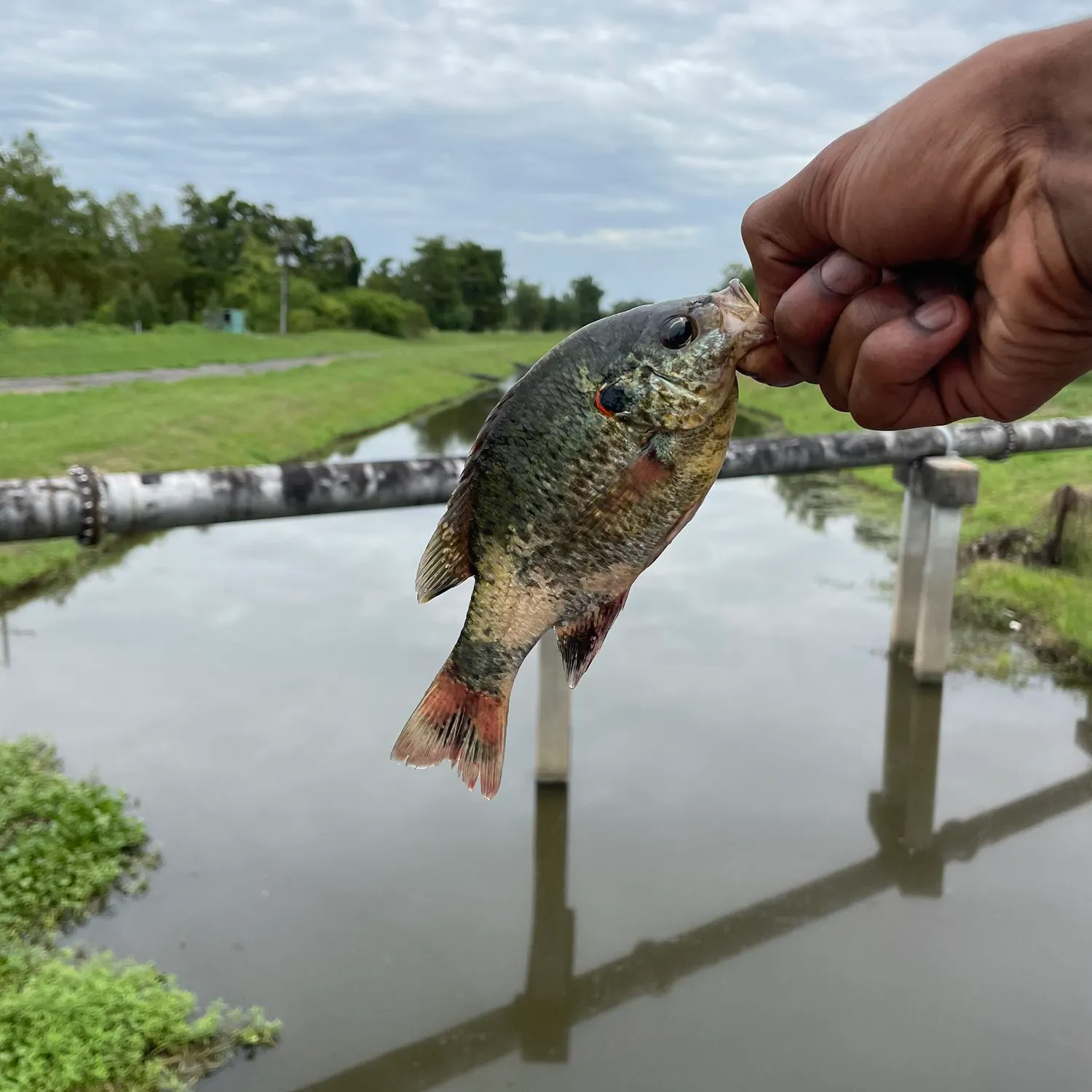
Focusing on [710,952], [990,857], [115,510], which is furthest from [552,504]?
[990,857]

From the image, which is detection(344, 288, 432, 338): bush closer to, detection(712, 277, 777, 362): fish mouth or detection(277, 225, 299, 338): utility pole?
detection(277, 225, 299, 338): utility pole

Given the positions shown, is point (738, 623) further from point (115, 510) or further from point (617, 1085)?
point (115, 510)

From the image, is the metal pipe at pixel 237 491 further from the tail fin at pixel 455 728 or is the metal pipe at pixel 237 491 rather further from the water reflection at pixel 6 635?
the water reflection at pixel 6 635

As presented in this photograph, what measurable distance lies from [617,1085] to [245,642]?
14.0ft

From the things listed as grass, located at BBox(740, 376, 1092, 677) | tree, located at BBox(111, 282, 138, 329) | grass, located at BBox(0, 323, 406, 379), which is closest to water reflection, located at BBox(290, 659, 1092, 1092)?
grass, located at BBox(740, 376, 1092, 677)

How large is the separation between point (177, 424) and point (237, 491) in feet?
37.1

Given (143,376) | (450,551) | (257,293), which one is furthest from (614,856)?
(257,293)

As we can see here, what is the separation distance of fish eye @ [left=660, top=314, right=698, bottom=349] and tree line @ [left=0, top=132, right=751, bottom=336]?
1411 inches

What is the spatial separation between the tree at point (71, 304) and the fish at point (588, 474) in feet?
120

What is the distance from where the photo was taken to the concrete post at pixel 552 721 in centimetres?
475

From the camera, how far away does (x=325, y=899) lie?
168 inches

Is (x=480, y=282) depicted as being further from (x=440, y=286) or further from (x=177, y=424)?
(x=177, y=424)

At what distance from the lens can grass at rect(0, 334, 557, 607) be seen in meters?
8.92

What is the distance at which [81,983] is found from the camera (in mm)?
3396
